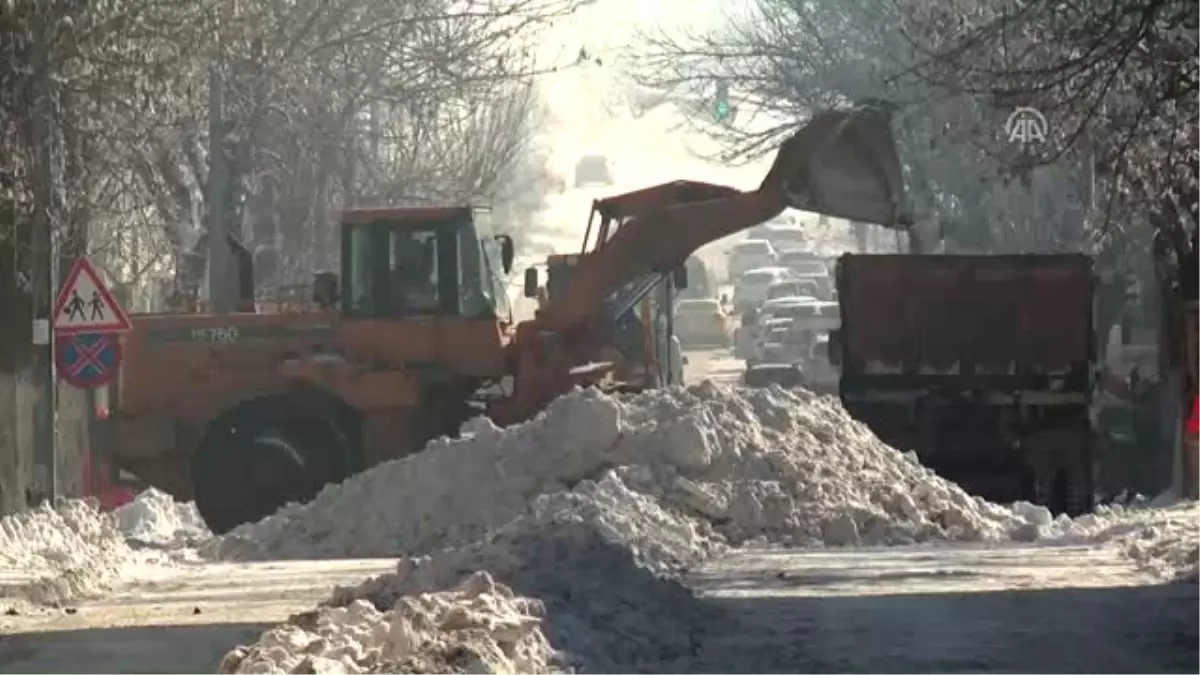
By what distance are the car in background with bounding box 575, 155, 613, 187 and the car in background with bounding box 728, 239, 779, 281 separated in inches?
1631

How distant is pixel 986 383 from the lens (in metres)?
26.4

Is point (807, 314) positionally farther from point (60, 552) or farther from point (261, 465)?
point (60, 552)

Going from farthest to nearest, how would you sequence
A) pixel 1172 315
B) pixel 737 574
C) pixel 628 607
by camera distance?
pixel 1172 315 → pixel 737 574 → pixel 628 607

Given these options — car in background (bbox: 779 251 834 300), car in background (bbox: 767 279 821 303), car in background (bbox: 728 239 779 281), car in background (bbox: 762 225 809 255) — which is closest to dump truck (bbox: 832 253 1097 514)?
car in background (bbox: 767 279 821 303)

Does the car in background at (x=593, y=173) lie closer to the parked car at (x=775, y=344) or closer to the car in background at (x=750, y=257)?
the car in background at (x=750, y=257)

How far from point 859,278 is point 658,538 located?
5.78 meters

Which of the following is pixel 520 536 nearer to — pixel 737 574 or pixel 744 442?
pixel 737 574

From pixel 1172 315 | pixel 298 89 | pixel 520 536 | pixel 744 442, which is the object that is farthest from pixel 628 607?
pixel 298 89

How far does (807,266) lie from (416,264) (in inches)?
2799

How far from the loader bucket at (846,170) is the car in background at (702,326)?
1912 inches

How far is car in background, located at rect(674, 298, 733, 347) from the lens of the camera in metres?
75.9

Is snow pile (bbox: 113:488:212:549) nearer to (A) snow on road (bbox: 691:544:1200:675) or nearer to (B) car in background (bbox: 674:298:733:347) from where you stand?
(A) snow on road (bbox: 691:544:1200:675)

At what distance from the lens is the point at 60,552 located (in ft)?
69.7

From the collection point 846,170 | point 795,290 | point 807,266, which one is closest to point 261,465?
point 846,170
